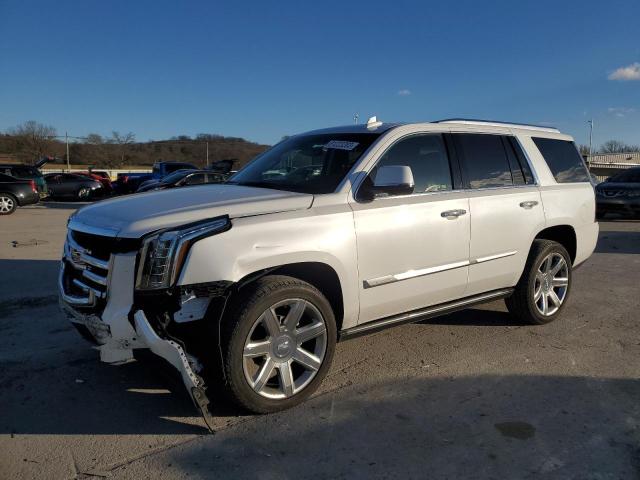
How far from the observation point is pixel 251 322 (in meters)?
3.11

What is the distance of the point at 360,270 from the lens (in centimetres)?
362

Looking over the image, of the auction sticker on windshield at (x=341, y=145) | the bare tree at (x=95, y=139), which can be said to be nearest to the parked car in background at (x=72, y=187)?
the auction sticker on windshield at (x=341, y=145)

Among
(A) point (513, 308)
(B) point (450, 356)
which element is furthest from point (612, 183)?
(B) point (450, 356)

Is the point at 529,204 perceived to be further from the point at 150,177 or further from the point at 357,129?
the point at 150,177

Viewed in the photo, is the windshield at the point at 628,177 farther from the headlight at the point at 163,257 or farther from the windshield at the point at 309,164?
the headlight at the point at 163,257

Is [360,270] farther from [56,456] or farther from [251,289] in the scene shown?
[56,456]

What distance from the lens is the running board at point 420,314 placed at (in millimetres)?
3760

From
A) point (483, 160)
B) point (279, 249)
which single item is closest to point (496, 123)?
point (483, 160)

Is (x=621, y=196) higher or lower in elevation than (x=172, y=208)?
lower

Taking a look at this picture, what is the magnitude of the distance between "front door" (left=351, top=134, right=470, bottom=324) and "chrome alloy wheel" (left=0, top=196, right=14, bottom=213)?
16.4 m

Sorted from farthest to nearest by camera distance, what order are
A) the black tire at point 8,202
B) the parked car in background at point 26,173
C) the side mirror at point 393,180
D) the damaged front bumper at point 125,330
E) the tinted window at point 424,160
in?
the parked car in background at point 26,173
the black tire at point 8,202
the tinted window at point 424,160
the side mirror at point 393,180
the damaged front bumper at point 125,330

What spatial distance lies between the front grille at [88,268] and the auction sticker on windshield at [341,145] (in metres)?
1.82

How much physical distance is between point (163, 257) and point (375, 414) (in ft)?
5.40

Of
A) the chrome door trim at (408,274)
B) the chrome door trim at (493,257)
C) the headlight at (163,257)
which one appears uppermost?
the headlight at (163,257)
